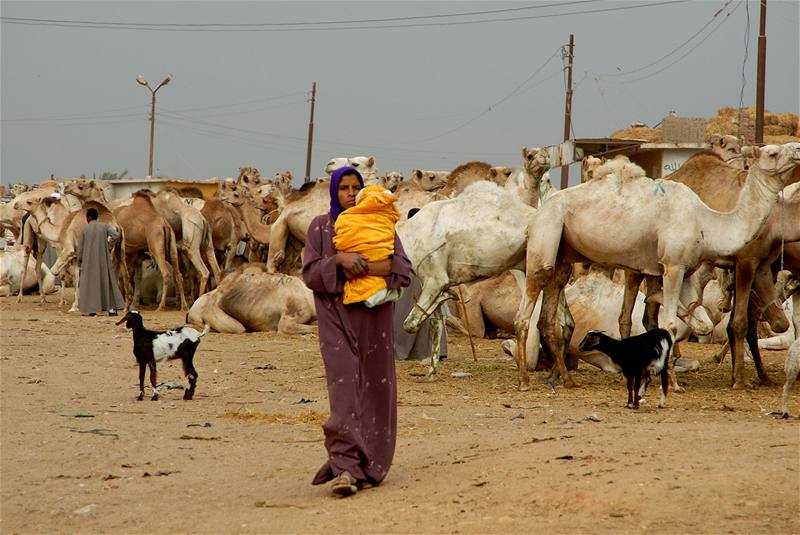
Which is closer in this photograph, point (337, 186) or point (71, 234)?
point (337, 186)

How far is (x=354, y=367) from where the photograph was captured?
695 centimetres

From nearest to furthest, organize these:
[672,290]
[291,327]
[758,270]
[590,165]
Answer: [672,290] < [758,270] < [590,165] < [291,327]

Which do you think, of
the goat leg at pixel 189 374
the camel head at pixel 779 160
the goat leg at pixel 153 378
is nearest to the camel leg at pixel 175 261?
the goat leg at pixel 189 374

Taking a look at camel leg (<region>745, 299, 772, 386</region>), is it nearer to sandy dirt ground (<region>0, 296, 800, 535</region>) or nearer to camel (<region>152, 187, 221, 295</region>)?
sandy dirt ground (<region>0, 296, 800, 535</region>)

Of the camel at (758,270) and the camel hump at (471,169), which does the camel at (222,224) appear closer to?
the camel hump at (471,169)

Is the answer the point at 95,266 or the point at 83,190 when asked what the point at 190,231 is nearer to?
the point at 95,266

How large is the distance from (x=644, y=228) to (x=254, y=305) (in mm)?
8187

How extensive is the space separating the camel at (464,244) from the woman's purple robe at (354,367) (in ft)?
17.1

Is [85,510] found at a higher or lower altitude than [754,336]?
lower

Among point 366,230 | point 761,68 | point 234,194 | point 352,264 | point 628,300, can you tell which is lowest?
point 628,300

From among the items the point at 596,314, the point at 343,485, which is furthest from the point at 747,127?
the point at 343,485

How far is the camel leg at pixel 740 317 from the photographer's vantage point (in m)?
11.5

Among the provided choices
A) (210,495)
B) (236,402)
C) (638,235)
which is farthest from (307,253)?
(638,235)

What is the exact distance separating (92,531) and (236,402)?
470 centimetres
